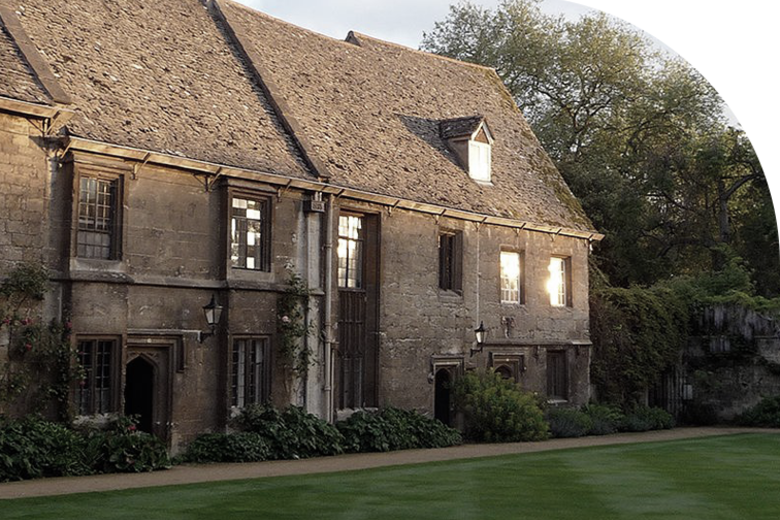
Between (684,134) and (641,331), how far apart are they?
15054 millimetres

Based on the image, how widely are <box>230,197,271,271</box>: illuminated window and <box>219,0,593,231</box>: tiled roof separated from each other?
6.30ft

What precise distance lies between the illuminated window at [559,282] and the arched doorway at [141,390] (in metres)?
12.2

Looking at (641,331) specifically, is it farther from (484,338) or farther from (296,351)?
(296,351)

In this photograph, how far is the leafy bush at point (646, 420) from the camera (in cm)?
2870

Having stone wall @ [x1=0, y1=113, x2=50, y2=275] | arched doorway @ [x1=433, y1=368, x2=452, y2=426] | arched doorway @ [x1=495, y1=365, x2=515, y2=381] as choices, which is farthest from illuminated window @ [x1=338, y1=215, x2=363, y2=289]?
stone wall @ [x1=0, y1=113, x2=50, y2=275]

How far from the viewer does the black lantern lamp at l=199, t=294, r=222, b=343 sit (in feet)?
63.7

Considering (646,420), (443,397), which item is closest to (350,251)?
(443,397)

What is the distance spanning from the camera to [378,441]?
21.5 metres

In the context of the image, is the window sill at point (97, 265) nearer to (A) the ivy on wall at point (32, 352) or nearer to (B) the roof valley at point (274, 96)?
(A) the ivy on wall at point (32, 352)

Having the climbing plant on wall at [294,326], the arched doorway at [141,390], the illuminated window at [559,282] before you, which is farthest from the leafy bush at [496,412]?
the arched doorway at [141,390]

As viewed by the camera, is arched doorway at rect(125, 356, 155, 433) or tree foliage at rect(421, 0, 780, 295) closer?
arched doorway at rect(125, 356, 155, 433)

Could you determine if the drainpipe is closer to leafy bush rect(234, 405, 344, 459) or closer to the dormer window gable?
leafy bush rect(234, 405, 344, 459)

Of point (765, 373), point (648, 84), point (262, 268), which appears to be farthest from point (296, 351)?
point (648, 84)

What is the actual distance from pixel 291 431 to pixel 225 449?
1.36 m
